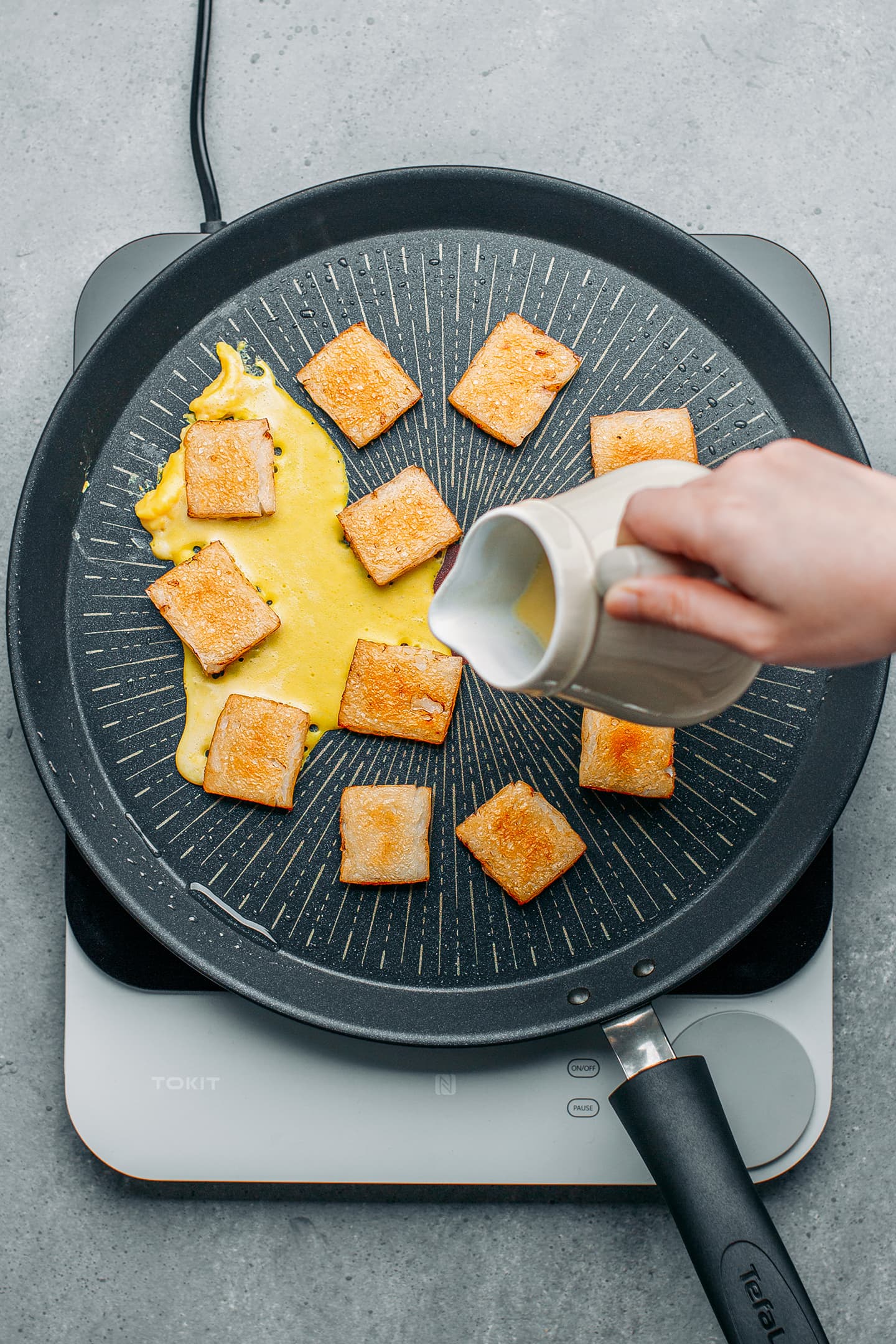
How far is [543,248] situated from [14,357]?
1.94ft

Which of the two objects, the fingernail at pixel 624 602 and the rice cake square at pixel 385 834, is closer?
the fingernail at pixel 624 602

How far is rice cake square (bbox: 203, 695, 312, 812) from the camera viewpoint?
89 centimetres

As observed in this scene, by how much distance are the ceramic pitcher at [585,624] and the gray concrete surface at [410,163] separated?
0.51m

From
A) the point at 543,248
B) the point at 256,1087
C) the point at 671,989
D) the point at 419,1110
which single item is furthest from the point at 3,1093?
the point at 543,248

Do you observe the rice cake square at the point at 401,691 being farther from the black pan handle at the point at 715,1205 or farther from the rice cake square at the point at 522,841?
the black pan handle at the point at 715,1205

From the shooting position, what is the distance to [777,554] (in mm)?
556

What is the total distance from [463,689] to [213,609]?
25cm

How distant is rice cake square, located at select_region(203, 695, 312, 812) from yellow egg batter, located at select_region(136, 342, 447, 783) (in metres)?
0.03

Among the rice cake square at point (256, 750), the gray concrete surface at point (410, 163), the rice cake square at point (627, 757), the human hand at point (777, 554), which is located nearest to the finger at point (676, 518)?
the human hand at point (777, 554)

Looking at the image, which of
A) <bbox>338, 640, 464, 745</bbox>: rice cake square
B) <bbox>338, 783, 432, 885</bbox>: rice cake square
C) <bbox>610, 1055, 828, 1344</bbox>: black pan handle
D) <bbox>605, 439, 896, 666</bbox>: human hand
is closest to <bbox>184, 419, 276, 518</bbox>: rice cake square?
<bbox>338, 640, 464, 745</bbox>: rice cake square

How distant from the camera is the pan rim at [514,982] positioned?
87cm

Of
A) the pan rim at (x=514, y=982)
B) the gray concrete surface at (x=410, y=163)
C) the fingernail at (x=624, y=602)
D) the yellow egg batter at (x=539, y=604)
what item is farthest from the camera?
the gray concrete surface at (x=410, y=163)

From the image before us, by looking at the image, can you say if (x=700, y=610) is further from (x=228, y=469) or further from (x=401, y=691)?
(x=228, y=469)

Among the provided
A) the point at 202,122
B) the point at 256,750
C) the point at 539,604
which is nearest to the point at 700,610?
the point at 539,604
